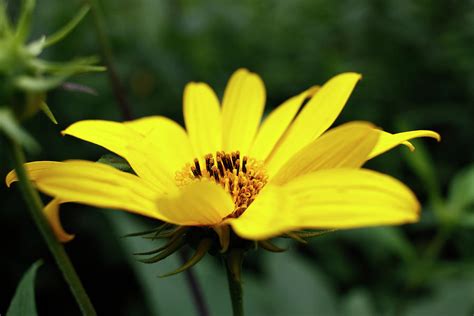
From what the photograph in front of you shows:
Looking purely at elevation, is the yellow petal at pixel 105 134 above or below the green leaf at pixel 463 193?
above

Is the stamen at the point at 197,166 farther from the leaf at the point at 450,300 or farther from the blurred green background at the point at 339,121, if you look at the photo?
the leaf at the point at 450,300

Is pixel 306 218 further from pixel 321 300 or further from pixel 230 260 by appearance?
pixel 321 300

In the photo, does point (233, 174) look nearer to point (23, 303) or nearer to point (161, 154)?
point (161, 154)

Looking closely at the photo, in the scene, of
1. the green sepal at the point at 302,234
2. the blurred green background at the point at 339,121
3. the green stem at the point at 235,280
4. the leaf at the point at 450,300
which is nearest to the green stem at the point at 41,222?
the green stem at the point at 235,280

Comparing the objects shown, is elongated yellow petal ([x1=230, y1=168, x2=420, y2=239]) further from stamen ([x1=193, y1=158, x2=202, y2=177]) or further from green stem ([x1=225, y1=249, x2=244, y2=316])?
stamen ([x1=193, y1=158, x2=202, y2=177])

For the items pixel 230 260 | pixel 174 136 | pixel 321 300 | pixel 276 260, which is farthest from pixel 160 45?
pixel 230 260
